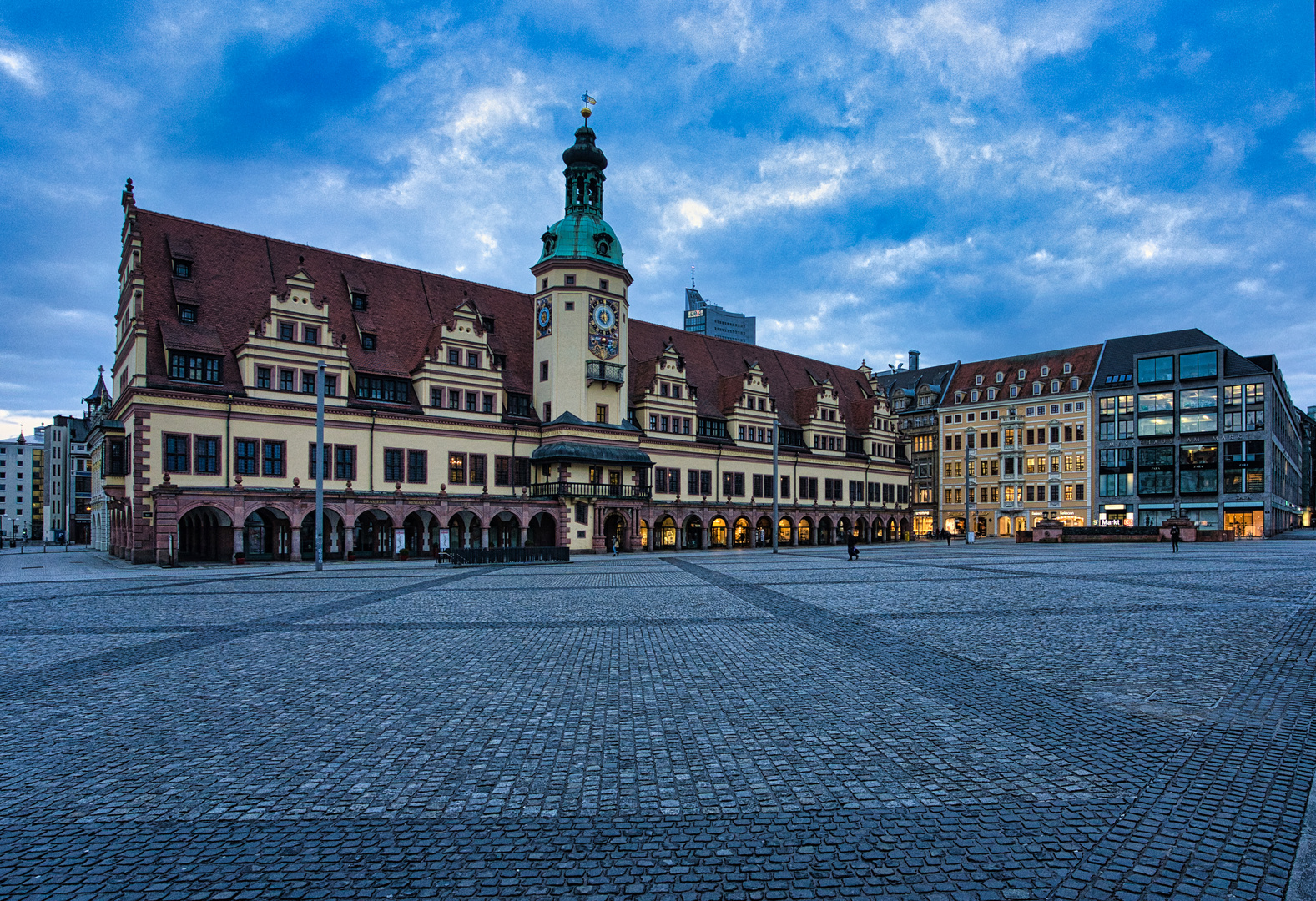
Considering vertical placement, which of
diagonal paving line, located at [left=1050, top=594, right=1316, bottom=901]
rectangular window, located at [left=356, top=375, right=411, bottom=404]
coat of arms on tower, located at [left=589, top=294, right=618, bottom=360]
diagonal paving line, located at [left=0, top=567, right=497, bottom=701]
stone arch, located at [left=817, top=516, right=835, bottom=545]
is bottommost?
stone arch, located at [left=817, top=516, right=835, bottom=545]

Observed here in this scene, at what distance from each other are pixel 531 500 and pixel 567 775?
4826 centimetres

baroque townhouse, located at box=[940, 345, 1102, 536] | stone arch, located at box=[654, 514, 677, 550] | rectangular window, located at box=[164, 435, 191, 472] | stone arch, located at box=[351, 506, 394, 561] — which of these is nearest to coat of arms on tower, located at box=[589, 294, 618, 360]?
stone arch, located at box=[654, 514, 677, 550]

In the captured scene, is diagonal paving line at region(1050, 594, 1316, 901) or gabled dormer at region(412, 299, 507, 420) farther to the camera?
gabled dormer at region(412, 299, 507, 420)

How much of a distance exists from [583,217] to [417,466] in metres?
22.9

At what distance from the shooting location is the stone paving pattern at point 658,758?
214 inches

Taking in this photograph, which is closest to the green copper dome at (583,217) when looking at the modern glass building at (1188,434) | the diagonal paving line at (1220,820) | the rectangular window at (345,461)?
the rectangular window at (345,461)

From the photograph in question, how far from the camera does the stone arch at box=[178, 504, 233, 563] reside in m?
44.4

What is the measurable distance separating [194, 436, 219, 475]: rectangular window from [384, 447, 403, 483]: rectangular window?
9.47 metres

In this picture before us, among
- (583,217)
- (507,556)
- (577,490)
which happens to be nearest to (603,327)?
(583,217)

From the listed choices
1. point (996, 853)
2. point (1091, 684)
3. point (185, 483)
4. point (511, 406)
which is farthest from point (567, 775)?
Answer: point (511, 406)

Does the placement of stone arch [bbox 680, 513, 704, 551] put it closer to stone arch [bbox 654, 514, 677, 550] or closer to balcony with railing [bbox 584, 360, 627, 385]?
stone arch [bbox 654, 514, 677, 550]

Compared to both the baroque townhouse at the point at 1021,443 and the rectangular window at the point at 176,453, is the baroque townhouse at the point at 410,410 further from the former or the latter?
the baroque townhouse at the point at 1021,443

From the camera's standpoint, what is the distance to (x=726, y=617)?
17906 millimetres

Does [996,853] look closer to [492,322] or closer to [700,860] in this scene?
[700,860]
